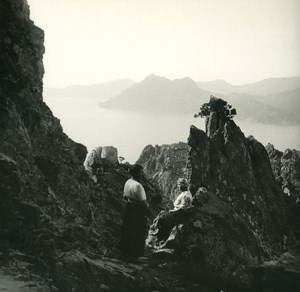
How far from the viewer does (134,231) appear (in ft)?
28.1

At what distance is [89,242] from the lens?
818 centimetres

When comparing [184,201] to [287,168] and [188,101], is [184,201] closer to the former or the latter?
[287,168]

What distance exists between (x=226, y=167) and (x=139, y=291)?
44.0 feet

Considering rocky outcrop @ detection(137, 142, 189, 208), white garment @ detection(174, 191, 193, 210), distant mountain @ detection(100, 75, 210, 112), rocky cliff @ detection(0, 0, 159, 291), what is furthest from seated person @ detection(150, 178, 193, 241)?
distant mountain @ detection(100, 75, 210, 112)

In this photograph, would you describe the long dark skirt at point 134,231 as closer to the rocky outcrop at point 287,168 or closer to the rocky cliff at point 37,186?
the rocky cliff at point 37,186

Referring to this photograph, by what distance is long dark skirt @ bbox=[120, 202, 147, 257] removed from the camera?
8594 millimetres

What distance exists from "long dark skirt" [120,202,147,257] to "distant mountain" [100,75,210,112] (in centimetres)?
10106

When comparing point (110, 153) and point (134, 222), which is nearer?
point (134, 222)

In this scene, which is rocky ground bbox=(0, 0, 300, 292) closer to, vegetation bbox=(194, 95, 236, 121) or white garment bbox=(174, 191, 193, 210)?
white garment bbox=(174, 191, 193, 210)

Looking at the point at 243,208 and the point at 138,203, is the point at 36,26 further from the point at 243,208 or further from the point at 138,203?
the point at 243,208

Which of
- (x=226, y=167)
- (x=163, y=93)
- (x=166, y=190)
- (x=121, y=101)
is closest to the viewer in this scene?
(x=226, y=167)

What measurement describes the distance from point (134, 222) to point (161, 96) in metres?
125

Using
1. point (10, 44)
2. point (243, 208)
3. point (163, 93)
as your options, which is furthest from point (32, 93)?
point (163, 93)

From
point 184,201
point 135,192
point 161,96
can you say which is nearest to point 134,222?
point 135,192
